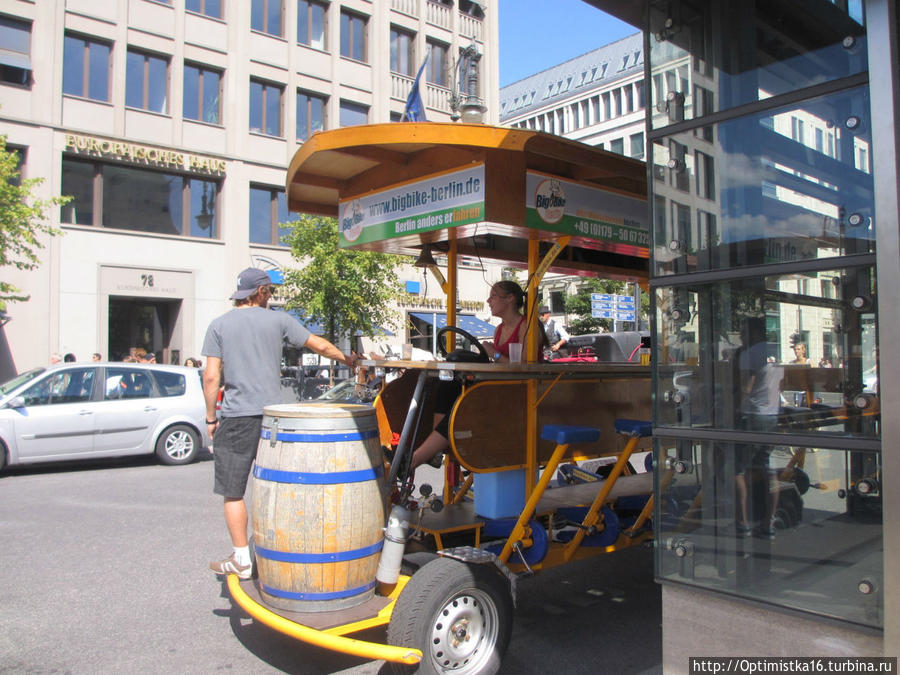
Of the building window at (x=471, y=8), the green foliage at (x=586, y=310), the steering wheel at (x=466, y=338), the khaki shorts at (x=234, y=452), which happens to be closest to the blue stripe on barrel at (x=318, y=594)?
the khaki shorts at (x=234, y=452)

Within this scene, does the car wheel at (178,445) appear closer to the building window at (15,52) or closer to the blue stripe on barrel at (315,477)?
the blue stripe on barrel at (315,477)

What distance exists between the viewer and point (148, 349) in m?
22.7

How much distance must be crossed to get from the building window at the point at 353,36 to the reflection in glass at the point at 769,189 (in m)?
25.9

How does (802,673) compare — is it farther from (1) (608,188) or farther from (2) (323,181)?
(2) (323,181)

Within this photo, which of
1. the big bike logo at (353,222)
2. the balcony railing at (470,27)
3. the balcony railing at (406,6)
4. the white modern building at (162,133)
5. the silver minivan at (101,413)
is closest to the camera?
the big bike logo at (353,222)

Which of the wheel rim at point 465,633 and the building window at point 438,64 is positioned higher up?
the building window at point 438,64

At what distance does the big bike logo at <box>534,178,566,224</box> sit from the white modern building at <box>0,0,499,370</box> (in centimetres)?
1622

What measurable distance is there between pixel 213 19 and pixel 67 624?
23125 millimetres

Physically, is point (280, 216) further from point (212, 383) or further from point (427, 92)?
point (212, 383)

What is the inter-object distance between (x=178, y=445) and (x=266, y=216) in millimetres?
15204

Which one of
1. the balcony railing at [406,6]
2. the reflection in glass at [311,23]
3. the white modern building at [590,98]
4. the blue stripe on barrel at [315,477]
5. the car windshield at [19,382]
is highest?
the white modern building at [590,98]

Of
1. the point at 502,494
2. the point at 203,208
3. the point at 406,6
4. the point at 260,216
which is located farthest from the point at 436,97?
the point at 502,494

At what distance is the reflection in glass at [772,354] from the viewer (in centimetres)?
234

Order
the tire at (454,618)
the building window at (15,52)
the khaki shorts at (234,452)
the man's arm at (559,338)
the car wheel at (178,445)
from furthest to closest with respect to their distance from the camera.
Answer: the building window at (15,52) < the car wheel at (178,445) < the man's arm at (559,338) < the khaki shorts at (234,452) < the tire at (454,618)
